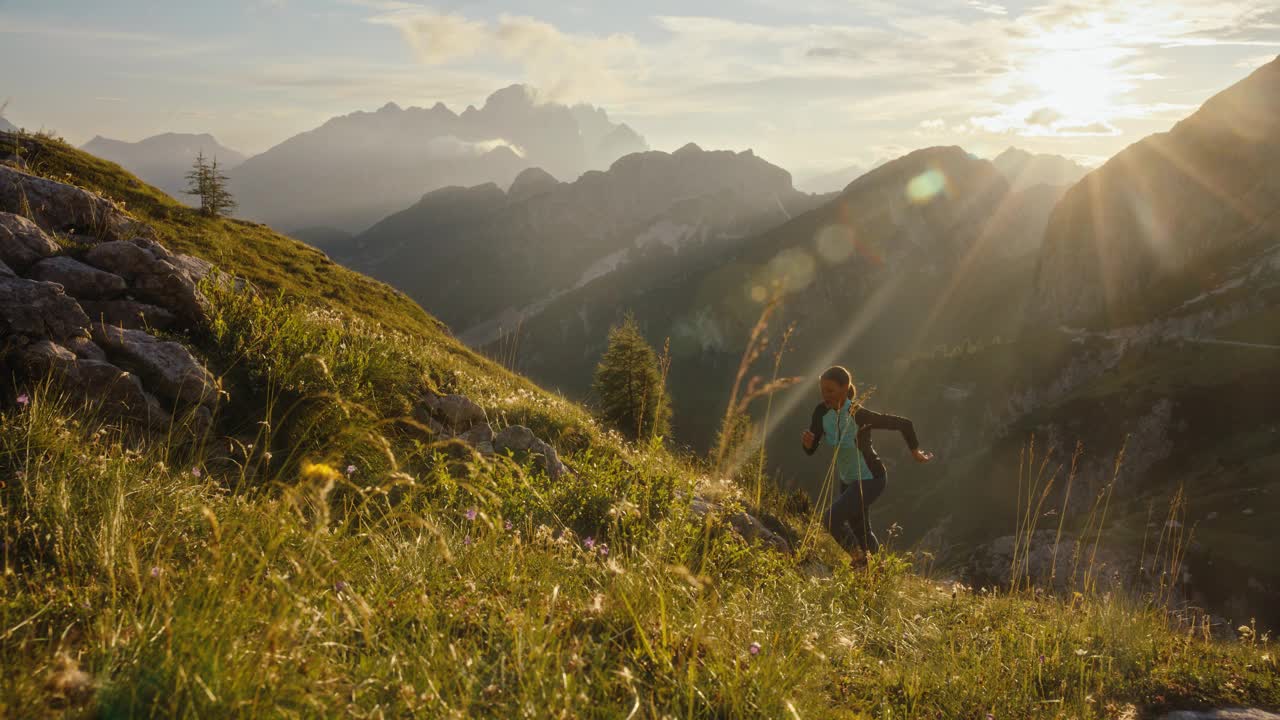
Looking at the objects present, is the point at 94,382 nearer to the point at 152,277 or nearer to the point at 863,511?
the point at 152,277

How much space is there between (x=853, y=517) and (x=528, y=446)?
14.3 feet

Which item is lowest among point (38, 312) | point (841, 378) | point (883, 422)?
point (883, 422)

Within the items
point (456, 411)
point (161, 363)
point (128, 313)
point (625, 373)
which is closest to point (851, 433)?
point (456, 411)

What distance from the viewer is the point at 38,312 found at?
5.71 meters

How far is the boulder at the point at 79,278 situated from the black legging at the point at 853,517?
8904 millimetres

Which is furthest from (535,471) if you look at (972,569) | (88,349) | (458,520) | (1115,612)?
(972,569)

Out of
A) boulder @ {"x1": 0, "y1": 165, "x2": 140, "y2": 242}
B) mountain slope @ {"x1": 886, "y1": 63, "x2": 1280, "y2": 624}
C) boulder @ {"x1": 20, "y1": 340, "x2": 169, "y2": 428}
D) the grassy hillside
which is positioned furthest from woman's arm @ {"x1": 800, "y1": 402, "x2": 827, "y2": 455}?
mountain slope @ {"x1": 886, "y1": 63, "x2": 1280, "y2": 624}

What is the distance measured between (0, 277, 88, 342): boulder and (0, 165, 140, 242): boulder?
11.7 ft

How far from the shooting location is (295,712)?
2.21m

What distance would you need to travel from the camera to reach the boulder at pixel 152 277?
7332 millimetres

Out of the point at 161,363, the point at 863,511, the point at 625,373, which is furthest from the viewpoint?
the point at 625,373

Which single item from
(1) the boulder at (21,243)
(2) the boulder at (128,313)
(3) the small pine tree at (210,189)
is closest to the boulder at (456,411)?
(2) the boulder at (128,313)

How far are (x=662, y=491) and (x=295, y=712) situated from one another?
3.95m

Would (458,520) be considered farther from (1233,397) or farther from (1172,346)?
(1172,346)
